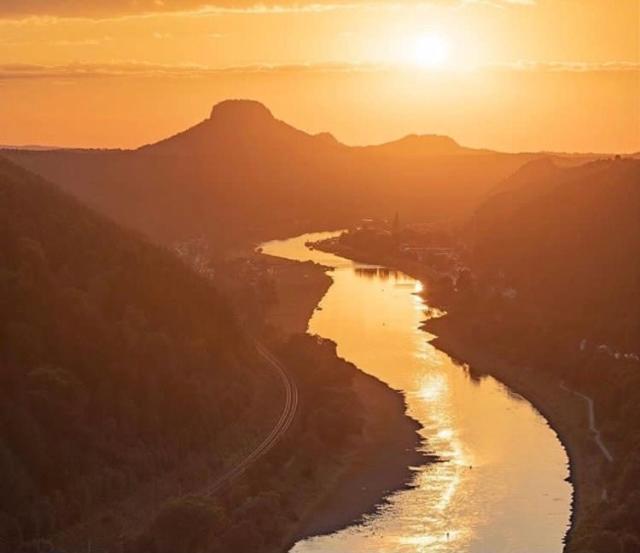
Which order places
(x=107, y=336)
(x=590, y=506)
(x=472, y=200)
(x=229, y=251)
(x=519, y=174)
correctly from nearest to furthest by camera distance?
(x=590, y=506), (x=107, y=336), (x=229, y=251), (x=519, y=174), (x=472, y=200)

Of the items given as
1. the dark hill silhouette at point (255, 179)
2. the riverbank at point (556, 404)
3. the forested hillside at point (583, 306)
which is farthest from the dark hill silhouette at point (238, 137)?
the riverbank at point (556, 404)

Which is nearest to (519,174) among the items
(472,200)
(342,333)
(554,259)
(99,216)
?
(472,200)

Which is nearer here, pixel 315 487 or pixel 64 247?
pixel 315 487

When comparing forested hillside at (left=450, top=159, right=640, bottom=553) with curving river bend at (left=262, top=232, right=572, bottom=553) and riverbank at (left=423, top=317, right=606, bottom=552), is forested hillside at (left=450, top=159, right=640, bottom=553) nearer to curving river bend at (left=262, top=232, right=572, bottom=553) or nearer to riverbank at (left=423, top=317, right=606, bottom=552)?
riverbank at (left=423, top=317, right=606, bottom=552)

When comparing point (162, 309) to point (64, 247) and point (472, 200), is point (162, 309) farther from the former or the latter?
point (472, 200)

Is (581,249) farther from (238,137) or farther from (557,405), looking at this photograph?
(238,137)

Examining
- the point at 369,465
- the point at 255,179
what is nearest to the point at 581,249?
the point at 369,465

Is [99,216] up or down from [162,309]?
up

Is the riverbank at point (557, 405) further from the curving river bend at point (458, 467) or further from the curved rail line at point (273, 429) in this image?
the curved rail line at point (273, 429)
